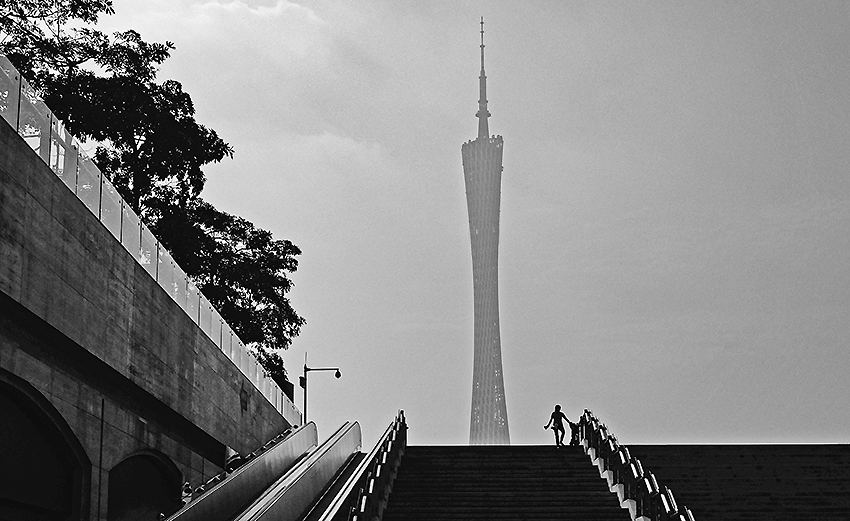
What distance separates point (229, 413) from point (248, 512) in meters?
11.2

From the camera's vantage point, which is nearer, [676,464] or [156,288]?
[156,288]

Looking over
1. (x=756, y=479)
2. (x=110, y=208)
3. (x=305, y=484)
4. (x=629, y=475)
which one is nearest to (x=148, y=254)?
(x=110, y=208)

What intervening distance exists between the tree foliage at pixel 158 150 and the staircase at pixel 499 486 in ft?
30.2

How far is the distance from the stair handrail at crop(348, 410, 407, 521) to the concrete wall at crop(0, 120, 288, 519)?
348cm

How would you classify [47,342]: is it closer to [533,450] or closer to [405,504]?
[405,504]

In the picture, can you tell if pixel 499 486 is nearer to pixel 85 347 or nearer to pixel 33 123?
pixel 85 347

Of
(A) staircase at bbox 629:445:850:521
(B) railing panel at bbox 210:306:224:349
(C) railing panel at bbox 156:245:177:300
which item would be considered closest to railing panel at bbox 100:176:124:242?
(C) railing panel at bbox 156:245:177:300

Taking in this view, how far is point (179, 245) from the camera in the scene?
31016 millimetres

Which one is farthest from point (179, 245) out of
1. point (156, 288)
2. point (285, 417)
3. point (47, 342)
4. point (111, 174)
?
point (47, 342)

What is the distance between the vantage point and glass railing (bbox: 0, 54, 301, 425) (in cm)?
1548

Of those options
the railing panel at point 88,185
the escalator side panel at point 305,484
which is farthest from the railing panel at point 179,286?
the railing panel at point 88,185

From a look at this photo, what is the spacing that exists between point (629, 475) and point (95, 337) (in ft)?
26.4

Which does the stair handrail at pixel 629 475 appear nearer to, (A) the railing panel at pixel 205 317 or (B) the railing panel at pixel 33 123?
(A) the railing panel at pixel 205 317

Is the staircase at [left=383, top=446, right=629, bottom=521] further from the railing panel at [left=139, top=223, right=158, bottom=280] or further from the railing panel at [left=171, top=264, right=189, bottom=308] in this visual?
the railing panel at [left=139, top=223, right=158, bottom=280]
